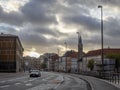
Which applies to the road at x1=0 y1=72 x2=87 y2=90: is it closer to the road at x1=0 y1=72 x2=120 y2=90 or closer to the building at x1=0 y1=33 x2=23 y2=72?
the road at x1=0 y1=72 x2=120 y2=90

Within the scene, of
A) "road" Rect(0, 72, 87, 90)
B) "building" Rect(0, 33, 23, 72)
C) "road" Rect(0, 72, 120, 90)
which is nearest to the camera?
"road" Rect(0, 72, 120, 90)

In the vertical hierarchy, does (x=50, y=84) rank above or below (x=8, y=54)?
below

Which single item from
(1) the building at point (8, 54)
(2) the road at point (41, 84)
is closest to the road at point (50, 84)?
(2) the road at point (41, 84)

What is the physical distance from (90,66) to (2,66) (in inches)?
1605

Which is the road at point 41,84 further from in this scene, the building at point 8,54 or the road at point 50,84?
the building at point 8,54

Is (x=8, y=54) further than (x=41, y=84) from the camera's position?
Yes

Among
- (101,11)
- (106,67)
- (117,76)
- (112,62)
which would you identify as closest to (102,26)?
(101,11)

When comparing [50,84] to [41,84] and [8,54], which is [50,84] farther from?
[8,54]

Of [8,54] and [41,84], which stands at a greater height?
[8,54]

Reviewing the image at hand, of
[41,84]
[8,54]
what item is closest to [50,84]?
[41,84]

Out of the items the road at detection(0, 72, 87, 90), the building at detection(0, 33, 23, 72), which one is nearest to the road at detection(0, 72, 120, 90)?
the road at detection(0, 72, 87, 90)

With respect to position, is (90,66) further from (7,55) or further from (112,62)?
(112,62)

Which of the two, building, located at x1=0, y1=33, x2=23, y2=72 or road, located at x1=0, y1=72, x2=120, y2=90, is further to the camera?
building, located at x1=0, y1=33, x2=23, y2=72

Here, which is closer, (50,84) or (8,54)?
(50,84)
